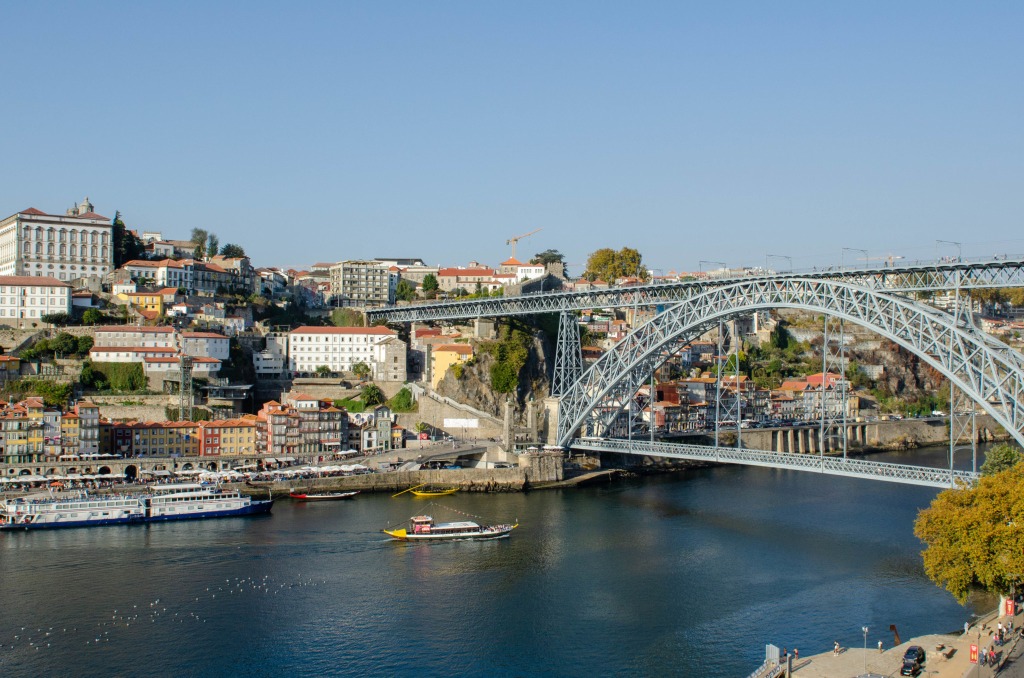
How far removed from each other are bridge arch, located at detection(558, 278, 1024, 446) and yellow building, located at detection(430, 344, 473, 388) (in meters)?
5.23

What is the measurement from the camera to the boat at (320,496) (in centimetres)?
2983

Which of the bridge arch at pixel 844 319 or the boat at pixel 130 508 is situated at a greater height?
the bridge arch at pixel 844 319

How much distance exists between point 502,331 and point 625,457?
8850mm

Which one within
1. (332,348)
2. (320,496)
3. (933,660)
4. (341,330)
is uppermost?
(341,330)

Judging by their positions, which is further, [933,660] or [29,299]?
[29,299]

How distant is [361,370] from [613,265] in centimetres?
2332

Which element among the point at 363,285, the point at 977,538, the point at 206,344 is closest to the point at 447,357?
the point at 206,344

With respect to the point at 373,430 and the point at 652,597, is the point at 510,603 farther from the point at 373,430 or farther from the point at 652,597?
the point at 373,430

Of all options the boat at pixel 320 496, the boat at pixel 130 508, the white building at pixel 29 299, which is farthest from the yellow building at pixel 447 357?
the white building at pixel 29 299

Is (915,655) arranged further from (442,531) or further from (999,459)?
(999,459)

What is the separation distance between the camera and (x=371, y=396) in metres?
→ 39.8

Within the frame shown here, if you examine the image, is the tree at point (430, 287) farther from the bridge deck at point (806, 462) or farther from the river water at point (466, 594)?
the river water at point (466, 594)

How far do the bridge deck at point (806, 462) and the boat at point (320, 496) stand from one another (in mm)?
8432

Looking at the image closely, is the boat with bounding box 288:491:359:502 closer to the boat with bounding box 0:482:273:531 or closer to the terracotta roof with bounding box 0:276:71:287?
the boat with bounding box 0:482:273:531
